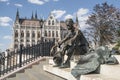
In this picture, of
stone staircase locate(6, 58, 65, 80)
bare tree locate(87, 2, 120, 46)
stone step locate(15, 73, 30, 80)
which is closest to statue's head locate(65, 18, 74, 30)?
stone staircase locate(6, 58, 65, 80)

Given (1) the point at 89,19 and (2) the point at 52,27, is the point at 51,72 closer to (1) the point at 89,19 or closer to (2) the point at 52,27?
(1) the point at 89,19

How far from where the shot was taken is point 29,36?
354 feet

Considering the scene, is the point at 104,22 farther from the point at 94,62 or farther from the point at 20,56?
the point at 94,62

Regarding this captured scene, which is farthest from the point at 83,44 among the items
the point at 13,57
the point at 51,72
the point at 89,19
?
the point at 89,19

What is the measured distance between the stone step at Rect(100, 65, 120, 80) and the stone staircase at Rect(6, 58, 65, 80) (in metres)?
2.66

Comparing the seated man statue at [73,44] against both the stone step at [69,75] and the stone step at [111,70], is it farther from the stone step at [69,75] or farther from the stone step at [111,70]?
the stone step at [111,70]

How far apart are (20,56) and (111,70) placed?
24.1ft

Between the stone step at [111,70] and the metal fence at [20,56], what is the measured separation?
6603 millimetres

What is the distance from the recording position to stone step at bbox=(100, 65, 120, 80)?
4.90 meters

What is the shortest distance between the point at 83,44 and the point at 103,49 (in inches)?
90.2

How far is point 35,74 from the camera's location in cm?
932

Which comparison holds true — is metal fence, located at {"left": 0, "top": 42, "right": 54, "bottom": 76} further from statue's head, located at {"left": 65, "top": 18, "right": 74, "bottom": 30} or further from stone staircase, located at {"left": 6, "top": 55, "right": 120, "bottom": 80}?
statue's head, located at {"left": 65, "top": 18, "right": 74, "bottom": 30}

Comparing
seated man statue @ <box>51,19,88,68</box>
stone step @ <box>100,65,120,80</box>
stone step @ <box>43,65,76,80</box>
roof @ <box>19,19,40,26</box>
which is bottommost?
stone step @ <box>43,65,76,80</box>

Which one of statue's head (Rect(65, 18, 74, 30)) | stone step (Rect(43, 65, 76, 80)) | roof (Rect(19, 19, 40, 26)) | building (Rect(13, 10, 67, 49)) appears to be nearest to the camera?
stone step (Rect(43, 65, 76, 80))
